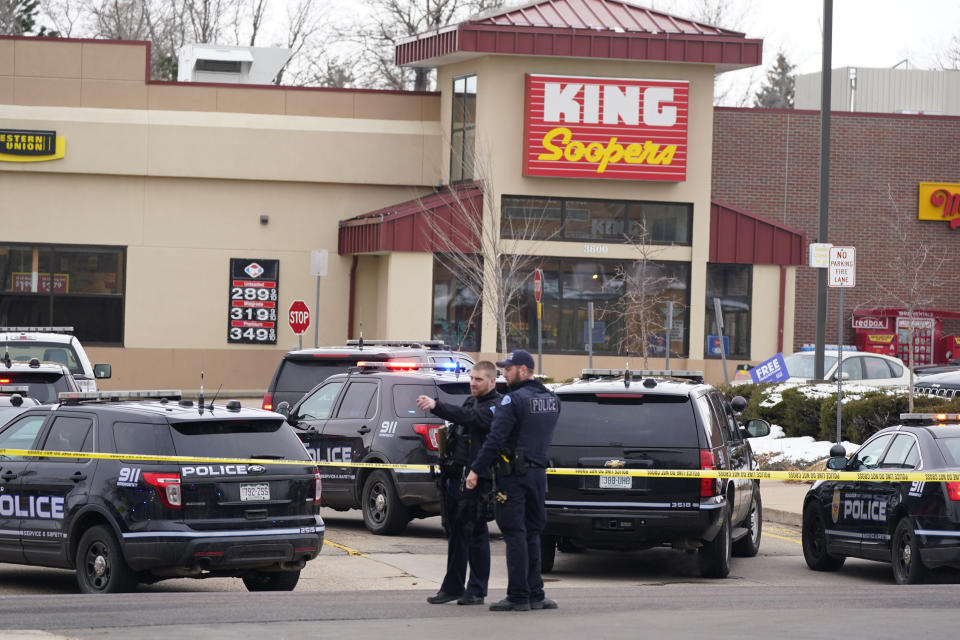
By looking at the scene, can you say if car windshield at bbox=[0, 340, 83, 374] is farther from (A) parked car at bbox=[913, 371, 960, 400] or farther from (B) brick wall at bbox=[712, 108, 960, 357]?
(B) brick wall at bbox=[712, 108, 960, 357]

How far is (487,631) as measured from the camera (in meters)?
9.26

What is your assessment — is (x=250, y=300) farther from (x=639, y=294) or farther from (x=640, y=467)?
(x=640, y=467)

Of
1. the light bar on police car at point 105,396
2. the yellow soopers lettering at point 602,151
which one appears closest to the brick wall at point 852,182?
the yellow soopers lettering at point 602,151

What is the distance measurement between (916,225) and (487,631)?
35.9 m

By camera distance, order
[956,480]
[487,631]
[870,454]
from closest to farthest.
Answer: [487,631] → [956,480] → [870,454]

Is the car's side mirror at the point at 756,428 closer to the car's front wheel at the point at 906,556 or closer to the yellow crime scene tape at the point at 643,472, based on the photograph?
the yellow crime scene tape at the point at 643,472

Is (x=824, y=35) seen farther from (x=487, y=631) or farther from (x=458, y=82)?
(x=487, y=631)

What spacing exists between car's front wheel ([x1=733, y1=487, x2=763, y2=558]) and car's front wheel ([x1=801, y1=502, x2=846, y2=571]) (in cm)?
60

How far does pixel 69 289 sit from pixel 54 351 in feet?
48.8

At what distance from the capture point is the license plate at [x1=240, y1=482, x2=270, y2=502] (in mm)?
10781

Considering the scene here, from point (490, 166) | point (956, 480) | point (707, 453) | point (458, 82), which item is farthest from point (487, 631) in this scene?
point (458, 82)

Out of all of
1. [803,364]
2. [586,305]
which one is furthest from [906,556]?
[586,305]

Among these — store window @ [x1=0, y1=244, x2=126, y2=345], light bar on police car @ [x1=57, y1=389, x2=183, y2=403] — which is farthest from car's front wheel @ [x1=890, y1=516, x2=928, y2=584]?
store window @ [x1=0, y1=244, x2=126, y2=345]

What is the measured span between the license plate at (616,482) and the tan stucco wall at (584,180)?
21571 millimetres
